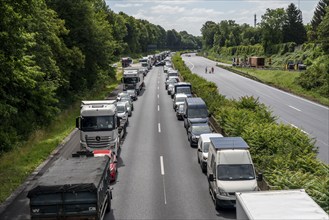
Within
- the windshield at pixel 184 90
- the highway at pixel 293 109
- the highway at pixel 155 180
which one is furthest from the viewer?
the windshield at pixel 184 90

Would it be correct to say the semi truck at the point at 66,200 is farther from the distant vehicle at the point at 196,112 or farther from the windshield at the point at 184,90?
the windshield at the point at 184,90

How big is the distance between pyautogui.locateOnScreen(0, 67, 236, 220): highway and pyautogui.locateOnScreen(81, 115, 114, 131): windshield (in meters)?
2.61

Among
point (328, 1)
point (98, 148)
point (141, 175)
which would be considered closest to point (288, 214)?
point (141, 175)

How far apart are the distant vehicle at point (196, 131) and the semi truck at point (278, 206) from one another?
57.1ft

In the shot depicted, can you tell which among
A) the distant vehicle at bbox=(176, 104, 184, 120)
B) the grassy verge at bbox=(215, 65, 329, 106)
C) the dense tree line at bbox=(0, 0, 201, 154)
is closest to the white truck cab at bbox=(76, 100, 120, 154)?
the dense tree line at bbox=(0, 0, 201, 154)

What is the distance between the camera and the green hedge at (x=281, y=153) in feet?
54.0

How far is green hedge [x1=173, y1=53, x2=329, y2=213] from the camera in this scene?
16462 mm

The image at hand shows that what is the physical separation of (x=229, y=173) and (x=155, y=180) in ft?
17.5

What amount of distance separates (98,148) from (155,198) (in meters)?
7.44

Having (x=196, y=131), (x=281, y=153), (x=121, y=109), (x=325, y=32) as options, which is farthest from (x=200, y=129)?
(x=325, y=32)

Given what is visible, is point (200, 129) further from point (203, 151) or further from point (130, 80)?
point (130, 80)

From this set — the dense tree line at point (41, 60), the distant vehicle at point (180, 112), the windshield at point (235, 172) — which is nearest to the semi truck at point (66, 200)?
the windshield at point (235, 172)

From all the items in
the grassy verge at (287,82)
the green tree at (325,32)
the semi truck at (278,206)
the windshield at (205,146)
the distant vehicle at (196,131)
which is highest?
the green tree at (325,32)

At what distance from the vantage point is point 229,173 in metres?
18.5
